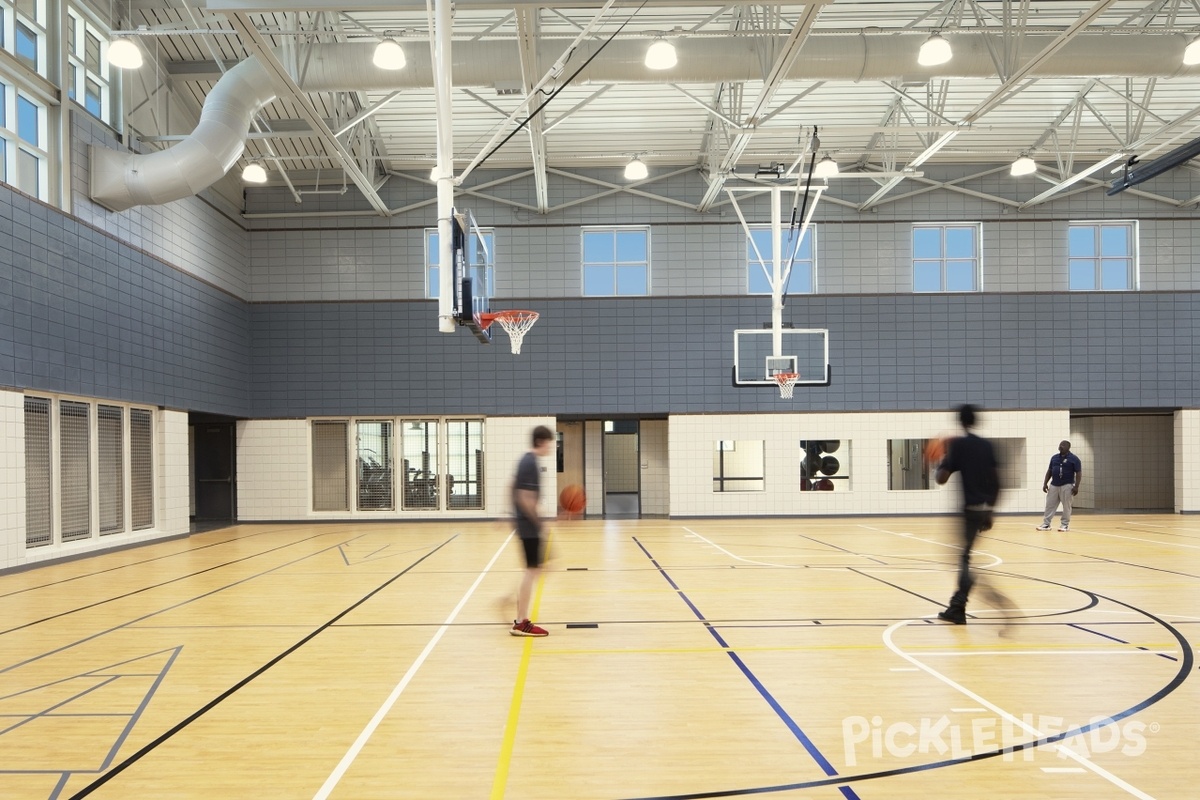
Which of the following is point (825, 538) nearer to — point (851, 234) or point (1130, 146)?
point (851, 234)

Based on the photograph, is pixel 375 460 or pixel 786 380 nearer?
pixel 786 380

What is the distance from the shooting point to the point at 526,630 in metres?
6.61

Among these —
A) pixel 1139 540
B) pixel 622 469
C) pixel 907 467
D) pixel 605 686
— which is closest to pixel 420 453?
pixel 622 469

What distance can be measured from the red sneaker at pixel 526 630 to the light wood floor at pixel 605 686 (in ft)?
0.37

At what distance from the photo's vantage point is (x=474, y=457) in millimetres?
20250

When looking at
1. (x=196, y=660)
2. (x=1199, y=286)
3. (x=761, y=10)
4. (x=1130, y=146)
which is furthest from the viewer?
(x=1199, y=286)

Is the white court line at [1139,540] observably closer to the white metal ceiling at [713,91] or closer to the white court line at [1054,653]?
the white metal ceiling at [713,91]

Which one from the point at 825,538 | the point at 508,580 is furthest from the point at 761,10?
the point at 508,580

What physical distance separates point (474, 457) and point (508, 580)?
1072 cm

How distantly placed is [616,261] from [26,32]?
12495 mm

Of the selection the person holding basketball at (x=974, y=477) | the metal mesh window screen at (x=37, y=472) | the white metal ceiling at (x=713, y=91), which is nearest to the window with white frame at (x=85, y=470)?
the metal mesh window screen at (x=37, y=472)

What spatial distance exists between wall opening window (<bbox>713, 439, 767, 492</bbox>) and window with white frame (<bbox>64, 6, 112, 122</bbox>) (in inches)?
580

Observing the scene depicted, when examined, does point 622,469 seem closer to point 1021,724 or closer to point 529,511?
point 529,511

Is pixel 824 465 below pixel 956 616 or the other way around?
the other way around
